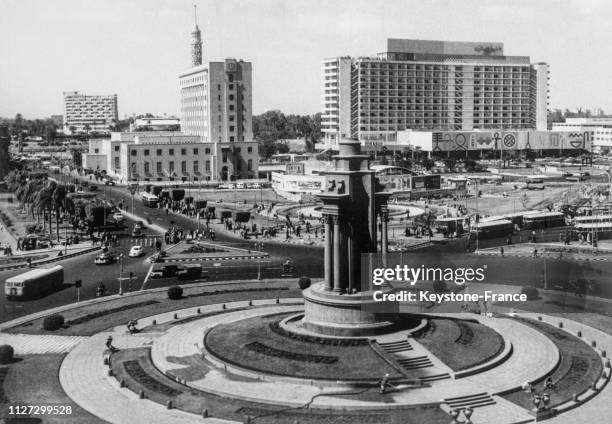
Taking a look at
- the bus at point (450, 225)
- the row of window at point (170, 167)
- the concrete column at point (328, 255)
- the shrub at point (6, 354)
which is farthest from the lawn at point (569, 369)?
the row of window at point (170, 167)

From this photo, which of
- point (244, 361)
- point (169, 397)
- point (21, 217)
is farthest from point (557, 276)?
point (21, 217)

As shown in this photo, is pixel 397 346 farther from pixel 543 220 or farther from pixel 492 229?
pixel 543 220

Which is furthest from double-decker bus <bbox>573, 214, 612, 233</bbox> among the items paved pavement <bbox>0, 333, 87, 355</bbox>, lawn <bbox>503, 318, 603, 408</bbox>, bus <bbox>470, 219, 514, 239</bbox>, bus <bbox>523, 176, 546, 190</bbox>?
paved pavement <bbox>0, 333, 87, 355</bbox>

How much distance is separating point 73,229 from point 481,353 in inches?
2833

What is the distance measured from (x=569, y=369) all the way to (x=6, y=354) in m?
32.8

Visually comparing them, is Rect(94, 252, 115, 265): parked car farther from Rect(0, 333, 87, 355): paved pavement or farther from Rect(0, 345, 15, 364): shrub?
Rect(0, 345, 15, 364): shrub

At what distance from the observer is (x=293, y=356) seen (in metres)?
44.5

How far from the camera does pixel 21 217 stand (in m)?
120

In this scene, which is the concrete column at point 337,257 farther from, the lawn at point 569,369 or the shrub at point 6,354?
the shrub at point 6,354

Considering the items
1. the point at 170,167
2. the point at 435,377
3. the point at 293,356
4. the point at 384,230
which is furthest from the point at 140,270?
the point at 170,167

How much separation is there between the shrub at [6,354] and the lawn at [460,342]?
963 inches

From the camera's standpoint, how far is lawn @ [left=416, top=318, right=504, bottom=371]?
44281 mm

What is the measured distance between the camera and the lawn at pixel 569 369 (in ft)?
131

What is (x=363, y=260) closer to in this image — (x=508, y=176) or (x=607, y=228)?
(x=607, y=228)
